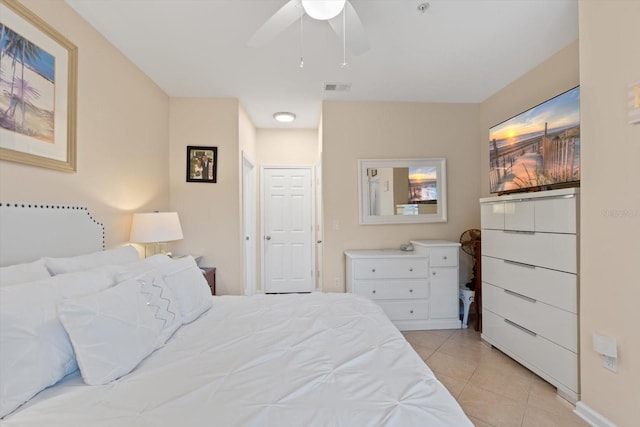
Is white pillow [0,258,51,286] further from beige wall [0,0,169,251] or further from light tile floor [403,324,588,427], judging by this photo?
light tile floor [403,324,588,427]

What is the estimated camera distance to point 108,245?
2.20 m

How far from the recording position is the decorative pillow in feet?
4.40

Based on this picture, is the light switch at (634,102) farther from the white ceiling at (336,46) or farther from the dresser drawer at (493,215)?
the dresser drawer at (493,215)

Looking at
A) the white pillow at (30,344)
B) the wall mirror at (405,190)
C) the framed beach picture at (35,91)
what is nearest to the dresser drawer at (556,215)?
the wall mirror at (405,190)

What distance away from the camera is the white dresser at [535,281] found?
5.95 ft

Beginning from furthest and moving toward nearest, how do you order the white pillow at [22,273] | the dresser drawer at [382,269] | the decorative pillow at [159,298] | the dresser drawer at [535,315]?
the dresser drawer at [382,269] < the dresser drawer at [535,315] < the decorative pillow at [159,298] < the white pillow at [22,273]

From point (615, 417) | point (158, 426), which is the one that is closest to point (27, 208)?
point (158, 426)

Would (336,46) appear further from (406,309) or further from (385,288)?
(406,309)

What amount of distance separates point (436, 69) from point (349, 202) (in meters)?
1.62

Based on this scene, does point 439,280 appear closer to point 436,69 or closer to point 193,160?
point 436,69

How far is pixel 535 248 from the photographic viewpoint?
208 cm

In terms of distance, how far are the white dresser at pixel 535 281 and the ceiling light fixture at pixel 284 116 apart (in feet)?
8.32

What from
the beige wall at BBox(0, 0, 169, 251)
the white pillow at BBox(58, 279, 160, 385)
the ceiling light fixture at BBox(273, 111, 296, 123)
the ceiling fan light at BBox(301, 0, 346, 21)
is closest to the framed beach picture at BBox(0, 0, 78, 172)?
the beige wall at BBox(0, 0, 169, 251)

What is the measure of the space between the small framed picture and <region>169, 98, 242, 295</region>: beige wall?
0.16ft
